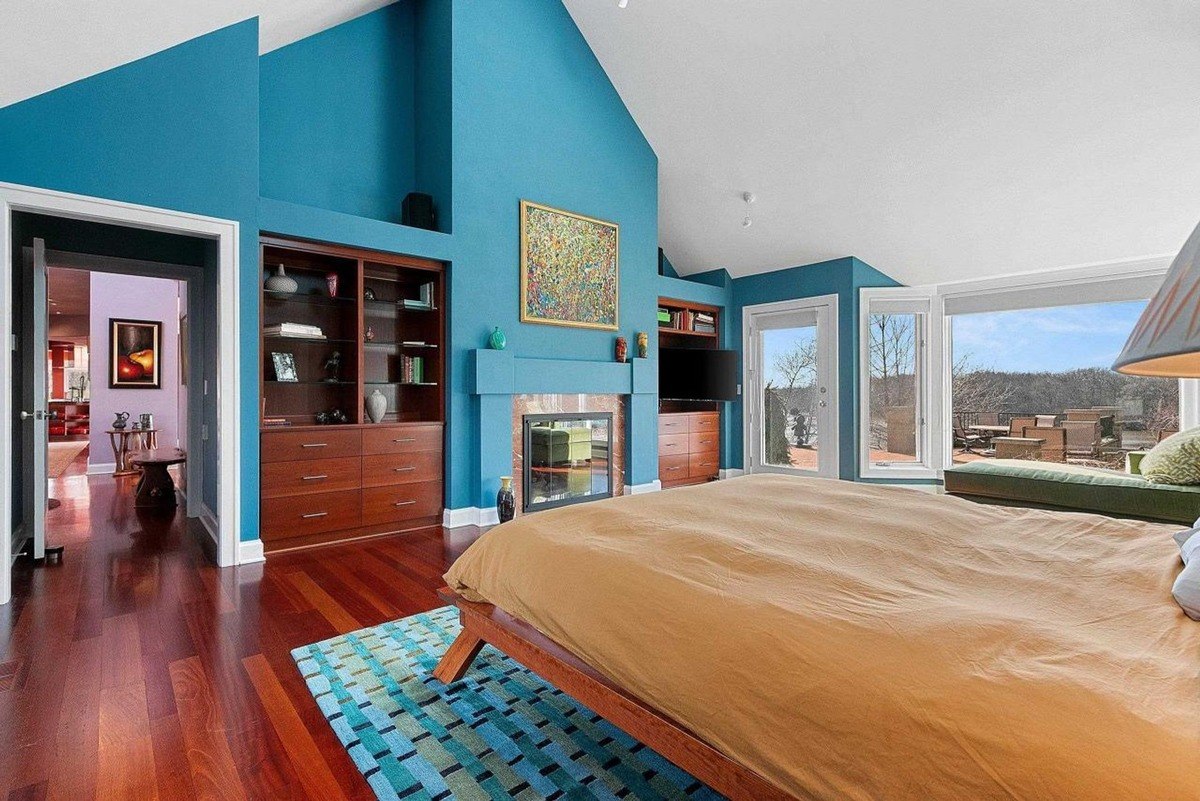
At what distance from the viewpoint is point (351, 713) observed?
185 centimetres

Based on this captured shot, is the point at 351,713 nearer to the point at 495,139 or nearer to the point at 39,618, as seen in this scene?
the point at 39,618

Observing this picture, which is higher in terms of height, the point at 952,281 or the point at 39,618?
the point at 952,281

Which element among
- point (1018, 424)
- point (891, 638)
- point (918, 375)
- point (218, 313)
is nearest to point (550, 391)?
point (218, 313)

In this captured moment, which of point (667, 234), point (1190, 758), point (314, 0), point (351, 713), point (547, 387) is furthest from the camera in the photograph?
point (667, 234)

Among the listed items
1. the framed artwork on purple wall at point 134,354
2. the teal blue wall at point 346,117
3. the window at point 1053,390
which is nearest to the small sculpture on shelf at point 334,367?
the teal blue wall at point 346,117

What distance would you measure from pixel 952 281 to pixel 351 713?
6.17 metres

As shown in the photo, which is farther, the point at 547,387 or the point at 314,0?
the point at 547,387

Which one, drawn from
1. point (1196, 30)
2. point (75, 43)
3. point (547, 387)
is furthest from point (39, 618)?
point (1196, 30)

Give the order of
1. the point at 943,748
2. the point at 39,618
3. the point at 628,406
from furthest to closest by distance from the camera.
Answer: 1. the point at 628,406
2. the point at 39,618
3. the point at 943,748

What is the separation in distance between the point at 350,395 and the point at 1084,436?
21.1ft

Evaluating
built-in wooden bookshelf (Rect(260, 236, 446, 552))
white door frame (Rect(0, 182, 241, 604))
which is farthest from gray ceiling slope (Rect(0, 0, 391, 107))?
built-in wooden bookshelf (Rect(260, 236, 446, 552))

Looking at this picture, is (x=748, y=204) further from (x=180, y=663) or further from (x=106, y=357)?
(x=106, y=357)

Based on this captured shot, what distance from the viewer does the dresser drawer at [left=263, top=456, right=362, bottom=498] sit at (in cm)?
370

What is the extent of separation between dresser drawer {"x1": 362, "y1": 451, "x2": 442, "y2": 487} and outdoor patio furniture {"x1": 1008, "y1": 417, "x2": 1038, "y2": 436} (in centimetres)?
546
